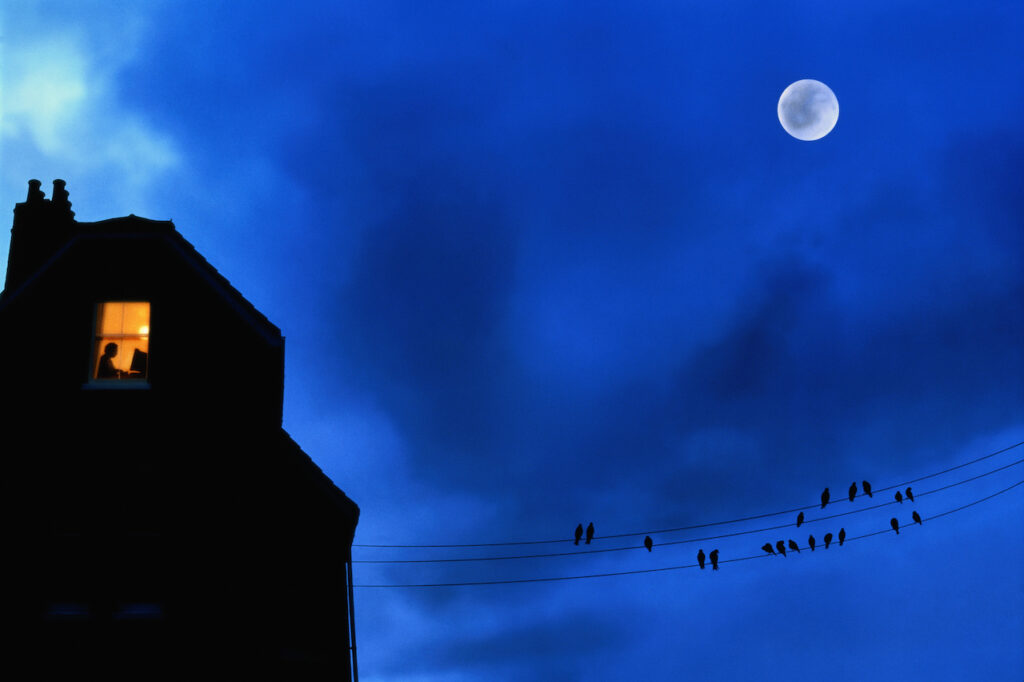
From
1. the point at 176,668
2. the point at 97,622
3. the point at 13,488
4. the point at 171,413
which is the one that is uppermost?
the point at 171,413

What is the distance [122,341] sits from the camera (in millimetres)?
18172

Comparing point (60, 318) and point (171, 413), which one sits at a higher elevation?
point (60, 318)

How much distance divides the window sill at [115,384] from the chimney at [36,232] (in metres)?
4.41

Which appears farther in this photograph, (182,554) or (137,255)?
(137,255)

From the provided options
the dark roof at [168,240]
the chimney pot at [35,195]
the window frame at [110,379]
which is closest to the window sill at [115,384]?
the window frame at [110,379]

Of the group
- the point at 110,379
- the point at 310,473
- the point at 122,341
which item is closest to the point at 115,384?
the point at 110,379

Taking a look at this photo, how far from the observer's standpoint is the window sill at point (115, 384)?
17.4 metres

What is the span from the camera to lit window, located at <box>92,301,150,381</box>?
58.5ft

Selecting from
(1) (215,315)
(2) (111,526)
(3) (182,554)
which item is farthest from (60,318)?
(3) (182,554)

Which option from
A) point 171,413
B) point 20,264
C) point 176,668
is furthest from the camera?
point 20,264

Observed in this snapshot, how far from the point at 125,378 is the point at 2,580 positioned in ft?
14.7

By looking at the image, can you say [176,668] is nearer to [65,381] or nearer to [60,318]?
[65,381]

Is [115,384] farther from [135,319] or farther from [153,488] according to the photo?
[153,488]

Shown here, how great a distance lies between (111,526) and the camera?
16625 mm
